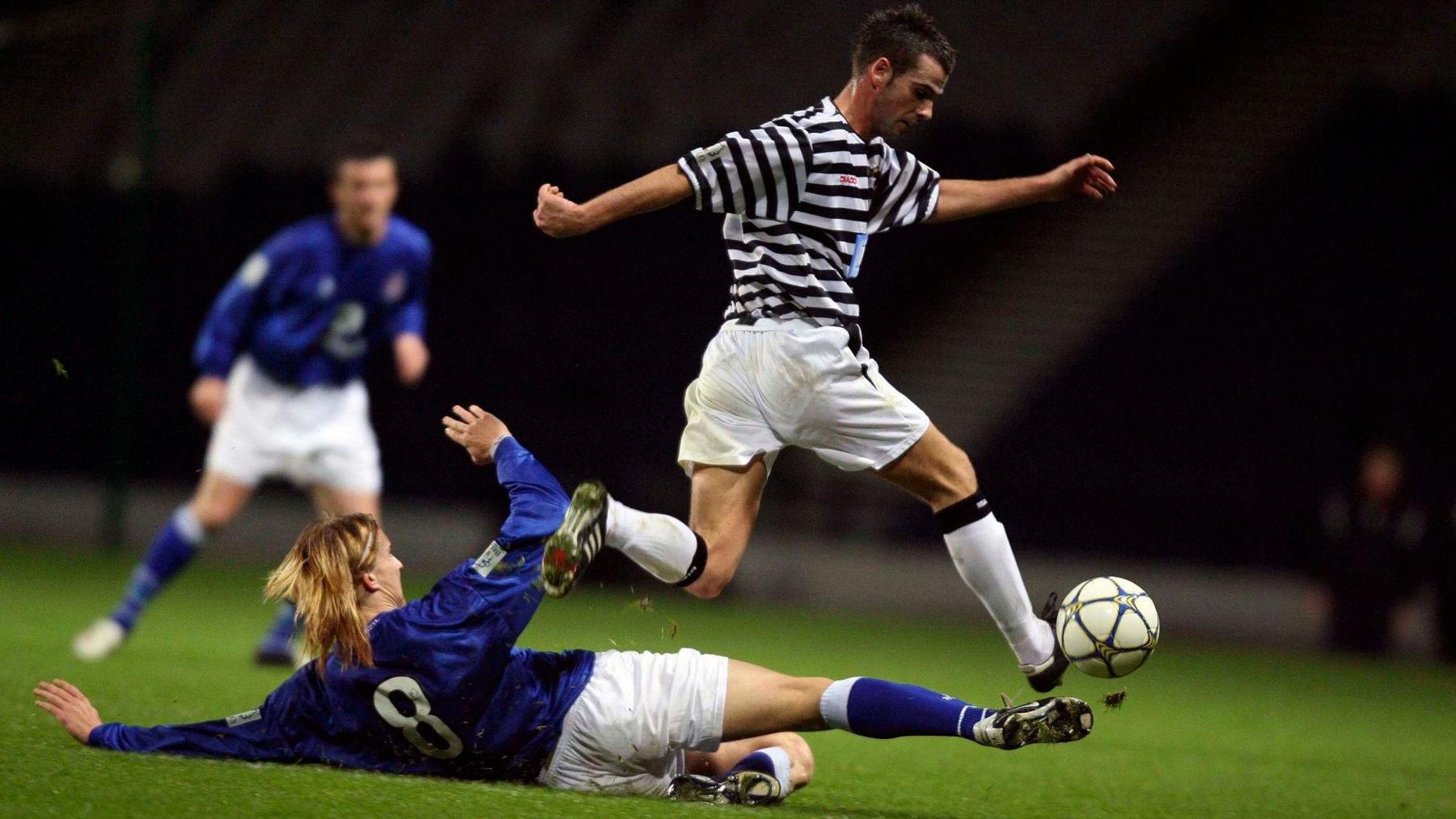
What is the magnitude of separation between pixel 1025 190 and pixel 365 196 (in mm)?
3035

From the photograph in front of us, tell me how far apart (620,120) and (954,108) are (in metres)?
2.78

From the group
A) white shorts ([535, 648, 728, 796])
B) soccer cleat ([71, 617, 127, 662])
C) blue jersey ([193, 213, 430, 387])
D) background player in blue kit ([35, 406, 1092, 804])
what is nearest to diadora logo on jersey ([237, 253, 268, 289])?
blue jersey ([193, 213, 430, 387])

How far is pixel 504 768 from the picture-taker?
171 inches

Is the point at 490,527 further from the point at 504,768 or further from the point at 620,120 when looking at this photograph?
the point at 504,768

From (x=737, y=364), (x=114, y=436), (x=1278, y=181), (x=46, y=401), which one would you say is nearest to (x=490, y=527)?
(x=114, y=436)

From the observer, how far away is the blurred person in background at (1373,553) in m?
10.9

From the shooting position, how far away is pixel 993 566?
5.04 meters

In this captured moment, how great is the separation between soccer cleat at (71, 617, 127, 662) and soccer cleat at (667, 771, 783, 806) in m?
3.43

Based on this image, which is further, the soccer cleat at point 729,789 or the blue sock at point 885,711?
the soccer cleat at point 729,789

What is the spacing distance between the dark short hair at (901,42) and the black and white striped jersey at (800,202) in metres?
0.18

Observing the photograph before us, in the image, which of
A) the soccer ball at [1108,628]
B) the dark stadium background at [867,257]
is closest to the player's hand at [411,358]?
the soccer ball at [1108,628]

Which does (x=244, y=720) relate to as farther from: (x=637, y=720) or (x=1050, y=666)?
(x=1050, y=666)

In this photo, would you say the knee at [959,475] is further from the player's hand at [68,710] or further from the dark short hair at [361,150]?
the dark short hair at [361,150]

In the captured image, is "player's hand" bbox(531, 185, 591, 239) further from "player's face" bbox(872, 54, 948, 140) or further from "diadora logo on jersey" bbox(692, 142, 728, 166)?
"player's face" bbox(872, 54, 948, 140)
